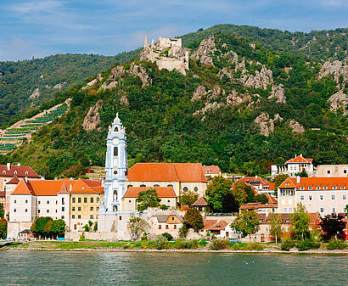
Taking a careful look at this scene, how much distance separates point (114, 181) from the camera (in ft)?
318

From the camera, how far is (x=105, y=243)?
285 feet

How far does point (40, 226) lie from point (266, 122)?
5430 centimetres

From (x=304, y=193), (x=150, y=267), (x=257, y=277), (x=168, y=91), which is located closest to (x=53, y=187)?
(x=304, y=193)

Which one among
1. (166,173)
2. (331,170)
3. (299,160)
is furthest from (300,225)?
(299,160)

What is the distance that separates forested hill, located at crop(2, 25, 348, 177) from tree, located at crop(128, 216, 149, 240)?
33.1m

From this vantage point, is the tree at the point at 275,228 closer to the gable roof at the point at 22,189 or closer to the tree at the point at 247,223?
the tree at the point at 247,223

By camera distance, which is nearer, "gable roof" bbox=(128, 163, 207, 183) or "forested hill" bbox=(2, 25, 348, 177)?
"gable roof" bbox=(128, 163, 207, 183)

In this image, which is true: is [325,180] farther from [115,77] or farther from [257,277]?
[115,77]

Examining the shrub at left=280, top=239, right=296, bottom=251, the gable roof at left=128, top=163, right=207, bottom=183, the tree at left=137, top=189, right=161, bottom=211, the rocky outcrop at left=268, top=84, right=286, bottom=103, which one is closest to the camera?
the shrub at left=280, top=239, right=296, bottom=251

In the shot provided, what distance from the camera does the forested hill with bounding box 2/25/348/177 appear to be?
129 meters

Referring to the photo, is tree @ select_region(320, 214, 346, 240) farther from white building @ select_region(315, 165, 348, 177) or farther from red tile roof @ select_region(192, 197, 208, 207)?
white building @ select_region(315, 165, 348, 177)

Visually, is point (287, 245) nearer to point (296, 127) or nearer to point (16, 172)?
point (16, 172)

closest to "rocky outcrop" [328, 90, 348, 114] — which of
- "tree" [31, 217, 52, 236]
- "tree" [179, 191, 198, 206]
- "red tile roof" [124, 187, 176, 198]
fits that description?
"tree" [179, 191, 198, 206]

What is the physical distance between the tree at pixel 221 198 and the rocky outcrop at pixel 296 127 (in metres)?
47.1
